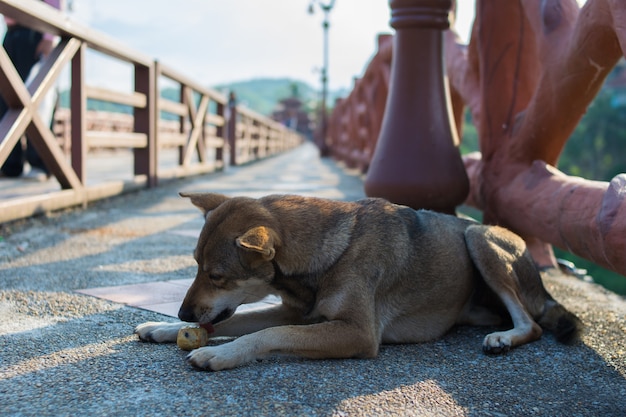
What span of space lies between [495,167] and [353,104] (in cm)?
1068

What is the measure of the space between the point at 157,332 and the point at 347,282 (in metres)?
0.82

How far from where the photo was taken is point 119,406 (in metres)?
1.91

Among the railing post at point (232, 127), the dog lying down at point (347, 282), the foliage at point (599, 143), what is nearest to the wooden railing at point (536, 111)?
the dog lying down at point (347, 282)

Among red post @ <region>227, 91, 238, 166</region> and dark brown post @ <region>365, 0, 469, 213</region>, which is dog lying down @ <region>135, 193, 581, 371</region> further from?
red post @ <region>227, 91, 238, 166</region>

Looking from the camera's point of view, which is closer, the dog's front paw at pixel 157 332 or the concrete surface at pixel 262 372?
the concrete surface at pixel 262 372

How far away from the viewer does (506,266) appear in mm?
3168

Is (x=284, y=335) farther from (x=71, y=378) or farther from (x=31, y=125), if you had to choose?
(x=31, y=125)

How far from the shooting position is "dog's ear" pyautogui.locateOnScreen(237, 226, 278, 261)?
2438 mm

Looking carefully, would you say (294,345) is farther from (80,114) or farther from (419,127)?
(80,114)

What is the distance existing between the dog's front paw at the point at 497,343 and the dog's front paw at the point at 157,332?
1.33 m

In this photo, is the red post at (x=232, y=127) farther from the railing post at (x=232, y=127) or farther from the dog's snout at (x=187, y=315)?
the dog's snout at (x=187, y=315)

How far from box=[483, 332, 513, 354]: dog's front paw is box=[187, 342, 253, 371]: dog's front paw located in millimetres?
1050

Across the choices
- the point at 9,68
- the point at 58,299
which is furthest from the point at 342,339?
the point at 9,68

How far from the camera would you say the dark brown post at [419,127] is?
4.14 m
